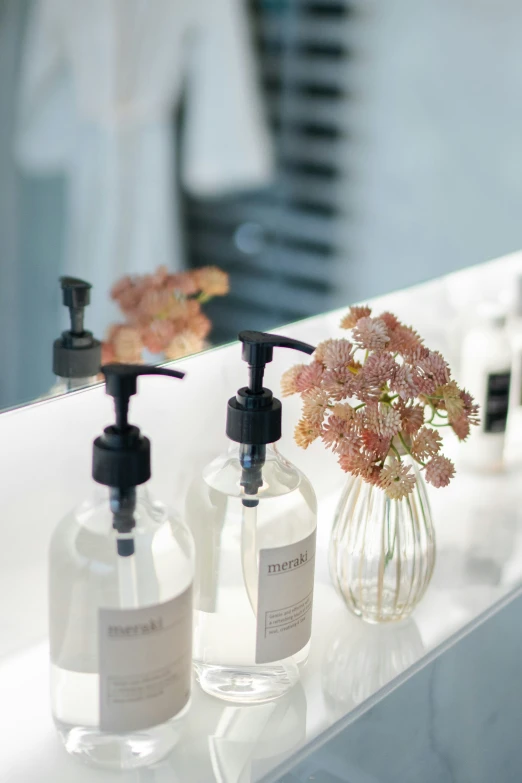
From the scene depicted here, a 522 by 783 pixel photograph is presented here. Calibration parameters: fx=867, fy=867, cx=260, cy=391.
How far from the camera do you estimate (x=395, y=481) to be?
1.39ft

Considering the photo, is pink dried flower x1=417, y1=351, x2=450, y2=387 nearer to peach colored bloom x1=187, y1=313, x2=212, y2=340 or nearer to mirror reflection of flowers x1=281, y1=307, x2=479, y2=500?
mirror reflection of flowers x1=281, y1=307, x2=479, y2=500

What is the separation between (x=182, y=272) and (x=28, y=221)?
0.13 meters

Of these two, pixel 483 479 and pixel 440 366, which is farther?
pixel 483 479

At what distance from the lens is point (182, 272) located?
652 millimetres

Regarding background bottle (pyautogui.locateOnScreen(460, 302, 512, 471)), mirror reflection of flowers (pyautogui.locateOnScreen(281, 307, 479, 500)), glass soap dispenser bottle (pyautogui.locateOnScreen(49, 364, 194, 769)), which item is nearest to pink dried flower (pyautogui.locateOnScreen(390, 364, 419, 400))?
mirror reflection of flowers (pyautogui.locateOnScreen(281, 307, 479, 500))

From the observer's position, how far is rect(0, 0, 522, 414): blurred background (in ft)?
2.18

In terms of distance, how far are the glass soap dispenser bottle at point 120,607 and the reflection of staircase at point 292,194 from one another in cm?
43

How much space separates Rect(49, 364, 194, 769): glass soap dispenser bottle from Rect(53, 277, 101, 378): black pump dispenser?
0.15 metres

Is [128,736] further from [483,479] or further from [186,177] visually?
[186,177]

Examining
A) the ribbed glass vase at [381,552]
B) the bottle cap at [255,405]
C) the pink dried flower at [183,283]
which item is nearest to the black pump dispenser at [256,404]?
the bottle cap at [255,405]

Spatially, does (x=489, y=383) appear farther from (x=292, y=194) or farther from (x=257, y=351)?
(x=292, y=194)

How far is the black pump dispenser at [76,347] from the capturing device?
19.5 inches

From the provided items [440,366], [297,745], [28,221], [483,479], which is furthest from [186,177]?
[297,745]

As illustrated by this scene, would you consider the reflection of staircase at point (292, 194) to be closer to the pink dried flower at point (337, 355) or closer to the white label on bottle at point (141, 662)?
the pink dried flower at point (337, 355)
